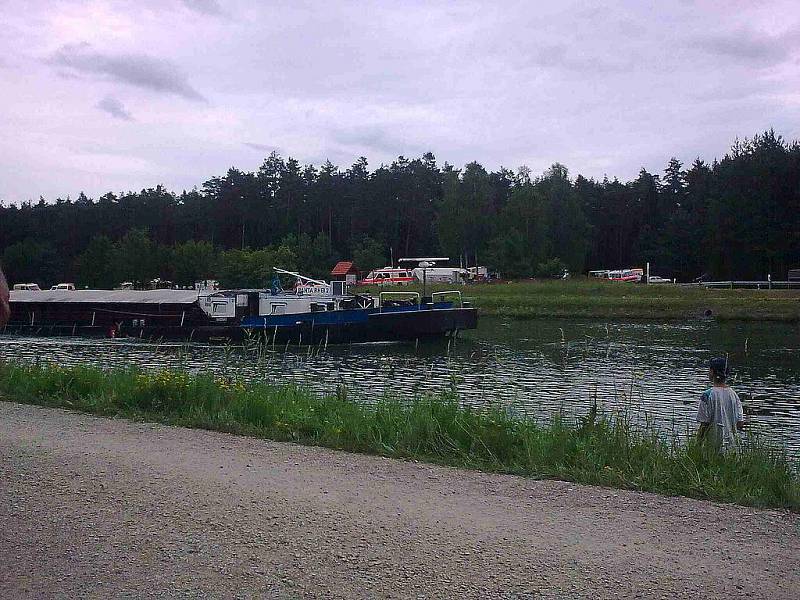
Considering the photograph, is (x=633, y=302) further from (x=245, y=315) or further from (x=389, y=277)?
(x=389, y=277)

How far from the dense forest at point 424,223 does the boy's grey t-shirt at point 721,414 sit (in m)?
59.4

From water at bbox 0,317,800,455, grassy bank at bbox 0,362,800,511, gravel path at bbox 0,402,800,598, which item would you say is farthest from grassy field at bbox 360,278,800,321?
gravel path at bbox 0,402,800,598

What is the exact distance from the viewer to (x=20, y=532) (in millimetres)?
5594

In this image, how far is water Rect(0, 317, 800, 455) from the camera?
53.5 feet

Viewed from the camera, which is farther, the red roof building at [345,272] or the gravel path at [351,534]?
the red roof building at [345,272]

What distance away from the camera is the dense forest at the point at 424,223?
70312mm

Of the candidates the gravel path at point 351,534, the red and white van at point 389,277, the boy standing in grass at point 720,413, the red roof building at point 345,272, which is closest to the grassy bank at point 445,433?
the boy standing in grass at point 720,413

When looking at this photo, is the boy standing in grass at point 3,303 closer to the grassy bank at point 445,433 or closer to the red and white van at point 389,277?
the grassy bank at point 445,433

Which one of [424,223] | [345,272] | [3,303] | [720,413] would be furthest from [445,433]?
[424,223]

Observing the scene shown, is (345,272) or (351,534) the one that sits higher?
(345,272)

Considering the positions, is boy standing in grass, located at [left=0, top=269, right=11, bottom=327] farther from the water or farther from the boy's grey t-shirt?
the water

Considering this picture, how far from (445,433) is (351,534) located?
3.60 metres

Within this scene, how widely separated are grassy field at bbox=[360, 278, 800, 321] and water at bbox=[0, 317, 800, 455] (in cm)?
434

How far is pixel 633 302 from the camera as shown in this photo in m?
56.1
